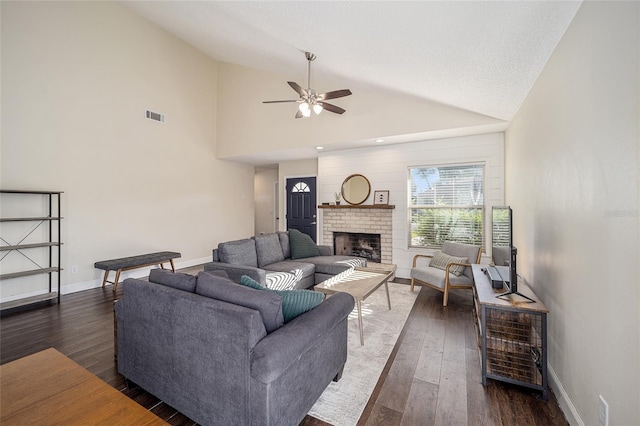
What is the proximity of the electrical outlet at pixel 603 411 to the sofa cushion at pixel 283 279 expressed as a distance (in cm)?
283

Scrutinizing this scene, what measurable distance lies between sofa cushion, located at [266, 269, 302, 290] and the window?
2.48 metres

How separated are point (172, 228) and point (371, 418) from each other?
5.45m

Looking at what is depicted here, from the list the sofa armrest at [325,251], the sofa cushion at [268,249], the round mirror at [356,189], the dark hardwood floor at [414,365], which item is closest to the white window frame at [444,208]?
the round mirror at [356,189]

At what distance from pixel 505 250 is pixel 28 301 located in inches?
227

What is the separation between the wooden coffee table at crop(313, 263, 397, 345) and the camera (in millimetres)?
2760

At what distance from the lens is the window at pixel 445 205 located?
4.65m

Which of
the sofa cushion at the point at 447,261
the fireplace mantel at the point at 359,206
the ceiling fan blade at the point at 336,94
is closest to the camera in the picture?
the ceiling fan blade at the point at 336,94

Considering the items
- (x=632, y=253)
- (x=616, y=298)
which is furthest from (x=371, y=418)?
(x=632, y=253)

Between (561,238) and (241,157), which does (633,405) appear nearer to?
(561,238)

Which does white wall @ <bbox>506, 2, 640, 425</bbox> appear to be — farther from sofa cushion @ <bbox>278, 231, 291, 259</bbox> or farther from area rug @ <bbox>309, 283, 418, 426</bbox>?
sofa cushion @ <bbox>278, 231, 291, 259</bbox>

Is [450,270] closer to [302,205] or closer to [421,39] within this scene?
[421,39]

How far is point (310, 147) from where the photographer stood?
5621mm

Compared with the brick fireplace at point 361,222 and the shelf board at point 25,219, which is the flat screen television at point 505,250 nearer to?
the brick fireplace at point 361,222

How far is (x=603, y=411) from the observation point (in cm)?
136
